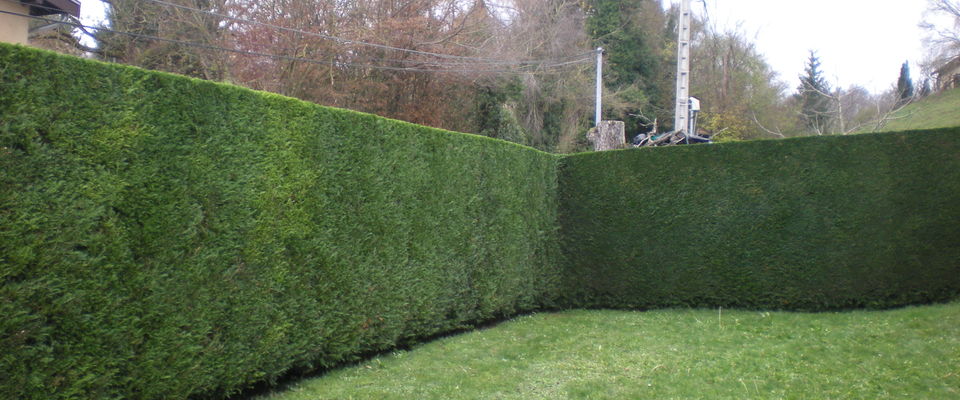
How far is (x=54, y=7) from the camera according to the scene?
9.86 metres

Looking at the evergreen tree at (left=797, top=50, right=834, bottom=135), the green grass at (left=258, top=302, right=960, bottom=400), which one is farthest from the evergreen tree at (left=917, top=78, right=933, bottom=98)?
the green grass at (left=258, top=302, right=960, bottom=400)

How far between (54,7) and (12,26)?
79 centimetres

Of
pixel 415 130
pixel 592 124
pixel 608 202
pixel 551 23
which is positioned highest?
pixel 551 23

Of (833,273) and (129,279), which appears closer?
(129,279)

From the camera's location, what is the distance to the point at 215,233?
4.17 meters

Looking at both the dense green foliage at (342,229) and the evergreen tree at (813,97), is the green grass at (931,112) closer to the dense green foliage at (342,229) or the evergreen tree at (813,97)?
the evergreen tree at (813,97)

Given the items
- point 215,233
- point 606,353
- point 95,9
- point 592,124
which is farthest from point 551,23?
point 215,233

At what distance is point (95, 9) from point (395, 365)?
43.5 feet

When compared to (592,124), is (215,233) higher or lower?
lower

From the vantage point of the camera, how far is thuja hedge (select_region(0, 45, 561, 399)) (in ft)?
10.3

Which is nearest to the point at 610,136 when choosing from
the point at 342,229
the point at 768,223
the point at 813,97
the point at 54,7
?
the point at 768,223

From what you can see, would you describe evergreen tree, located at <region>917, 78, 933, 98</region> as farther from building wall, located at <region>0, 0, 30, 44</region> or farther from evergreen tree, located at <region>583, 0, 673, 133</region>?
building wall, located at <region>0, 0, 30, 44</region>

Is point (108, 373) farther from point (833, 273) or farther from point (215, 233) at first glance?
point (833, 273)

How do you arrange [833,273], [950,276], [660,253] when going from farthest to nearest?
[660,253] < [833,273] < [950,276]
